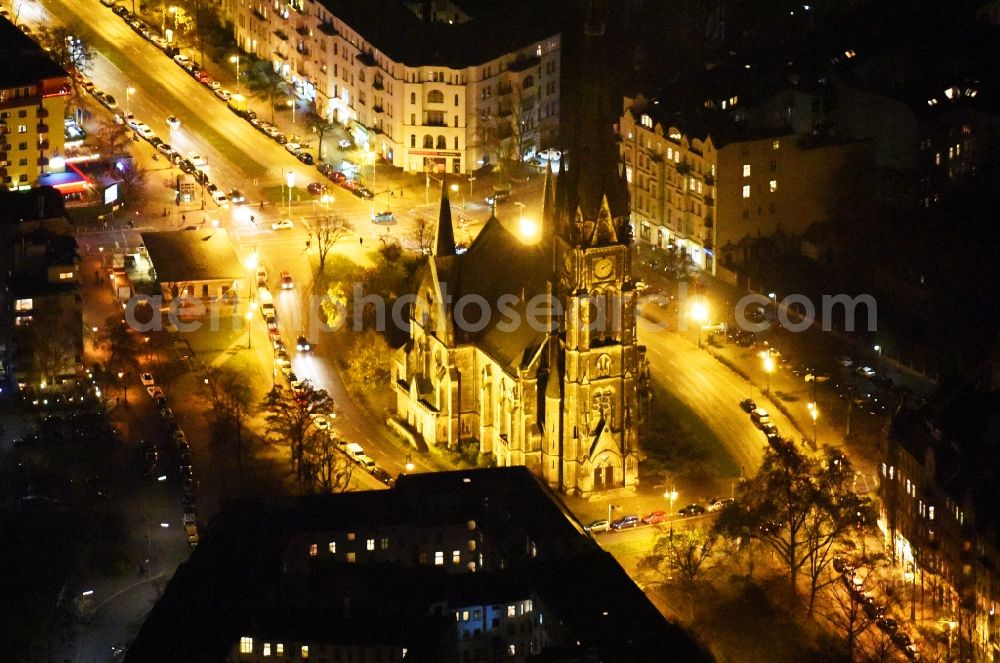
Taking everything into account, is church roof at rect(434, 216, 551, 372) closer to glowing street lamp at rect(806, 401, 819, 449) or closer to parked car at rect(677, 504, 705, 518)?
parked car at rect(677, 504, 705, 518)

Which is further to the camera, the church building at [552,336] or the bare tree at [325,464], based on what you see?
the bare tree at [325,464]

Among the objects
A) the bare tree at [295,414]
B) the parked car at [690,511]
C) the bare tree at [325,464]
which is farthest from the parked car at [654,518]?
the bare tree at [295,414]

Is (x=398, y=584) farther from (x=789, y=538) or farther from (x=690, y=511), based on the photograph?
(x=789, y=538)

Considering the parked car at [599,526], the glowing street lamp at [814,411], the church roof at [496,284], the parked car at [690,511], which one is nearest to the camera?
the parked car at [599,526]

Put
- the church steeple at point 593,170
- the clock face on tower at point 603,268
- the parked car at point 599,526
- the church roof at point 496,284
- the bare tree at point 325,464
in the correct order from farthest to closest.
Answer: the church roof at point 496,284
the bare tree at point 325,464
the parked car at point 599,526
the clock face on tower at point 603,268
the church steeple at point 593,170

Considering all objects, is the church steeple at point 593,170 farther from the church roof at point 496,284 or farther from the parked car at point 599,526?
the parked car at point 599,526

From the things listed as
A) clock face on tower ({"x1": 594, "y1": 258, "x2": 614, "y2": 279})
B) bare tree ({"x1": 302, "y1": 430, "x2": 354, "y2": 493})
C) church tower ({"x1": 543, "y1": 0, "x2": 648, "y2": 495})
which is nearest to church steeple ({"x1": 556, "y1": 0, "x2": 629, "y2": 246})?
church tower ({"x1": 543, "y1": 0, "x2": 648, "y2": 495})

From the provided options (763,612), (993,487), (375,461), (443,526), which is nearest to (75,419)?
(375,461)
